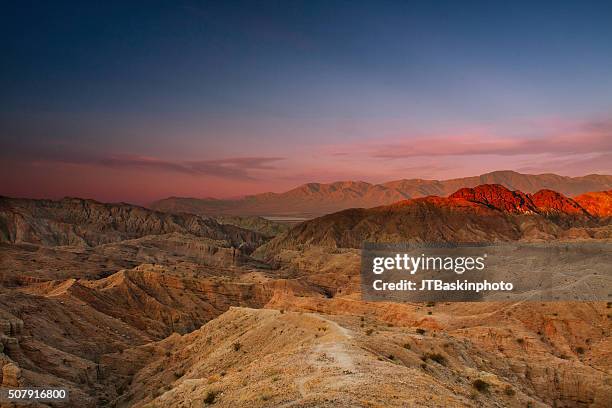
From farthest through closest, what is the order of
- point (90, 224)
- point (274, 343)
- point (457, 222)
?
point (90, 224)
point (457, 222)
point (274, 343)

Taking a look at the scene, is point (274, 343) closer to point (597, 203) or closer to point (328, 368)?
point (328, 368)

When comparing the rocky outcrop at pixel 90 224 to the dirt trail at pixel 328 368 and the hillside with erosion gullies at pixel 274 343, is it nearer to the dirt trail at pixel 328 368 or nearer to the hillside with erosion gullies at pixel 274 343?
the hillside with erosion gullies at pixel 274 343

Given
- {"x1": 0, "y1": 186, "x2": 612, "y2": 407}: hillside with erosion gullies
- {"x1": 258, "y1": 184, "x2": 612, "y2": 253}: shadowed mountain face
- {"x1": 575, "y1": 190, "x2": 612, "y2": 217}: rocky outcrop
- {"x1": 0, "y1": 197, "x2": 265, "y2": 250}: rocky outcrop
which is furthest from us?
{"x1": 575, "y1": 190, "x2": 612, "y2": 217}: rocky outcrop

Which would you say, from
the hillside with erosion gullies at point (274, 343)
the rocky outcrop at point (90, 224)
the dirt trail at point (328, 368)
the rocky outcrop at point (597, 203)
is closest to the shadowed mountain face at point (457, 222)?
the rocky outcrop at point (597, 203)

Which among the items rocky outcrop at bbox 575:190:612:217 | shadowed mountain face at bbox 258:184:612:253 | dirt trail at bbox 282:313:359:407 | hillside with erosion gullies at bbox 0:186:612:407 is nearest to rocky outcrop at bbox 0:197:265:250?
shadowed mountain face at bbox 258:184:612:253

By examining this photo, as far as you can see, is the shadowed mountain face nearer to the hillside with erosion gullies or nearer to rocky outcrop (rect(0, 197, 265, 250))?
rocky outcrop (rect(0, 197, 265, 250))

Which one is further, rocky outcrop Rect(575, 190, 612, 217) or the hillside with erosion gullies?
rocky outcrop Rect(575, 190, 612, 217)

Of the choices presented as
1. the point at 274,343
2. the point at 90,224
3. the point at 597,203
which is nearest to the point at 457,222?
the point at 597,203

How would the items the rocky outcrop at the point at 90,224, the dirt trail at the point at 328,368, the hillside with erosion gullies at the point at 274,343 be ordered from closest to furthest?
the dirt trail at the point at 328,368
the hillside with erosion gullies at the point at 274,343
the rocky outcrop at the point at 90,224
